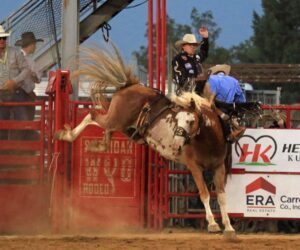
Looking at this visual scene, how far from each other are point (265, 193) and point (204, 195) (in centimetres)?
122

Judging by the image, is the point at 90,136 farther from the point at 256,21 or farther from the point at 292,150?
the point at 256,21

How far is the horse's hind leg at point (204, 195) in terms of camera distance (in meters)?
9.89

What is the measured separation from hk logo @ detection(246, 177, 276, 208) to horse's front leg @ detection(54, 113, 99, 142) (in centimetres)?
207

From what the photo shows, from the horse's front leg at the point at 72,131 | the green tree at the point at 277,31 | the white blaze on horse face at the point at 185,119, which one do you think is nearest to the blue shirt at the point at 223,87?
the white blaze on horse face at the point at 185,119

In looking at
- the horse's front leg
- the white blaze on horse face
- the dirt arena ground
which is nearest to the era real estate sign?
the dirt arena ground

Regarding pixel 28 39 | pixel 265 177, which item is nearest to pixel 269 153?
pixel 265 177

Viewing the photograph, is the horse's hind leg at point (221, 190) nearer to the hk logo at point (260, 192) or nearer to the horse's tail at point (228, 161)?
the horse's tail at point (228, 161)

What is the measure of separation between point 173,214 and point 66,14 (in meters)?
2.91

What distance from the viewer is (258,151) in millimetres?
11039

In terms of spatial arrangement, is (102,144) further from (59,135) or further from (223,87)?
(223,87)

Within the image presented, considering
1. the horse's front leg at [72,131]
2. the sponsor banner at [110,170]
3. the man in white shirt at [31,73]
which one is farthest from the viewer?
the man in white shirt at [31,73]

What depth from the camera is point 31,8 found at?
13.4m

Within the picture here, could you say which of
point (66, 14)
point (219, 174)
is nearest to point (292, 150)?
point (219, 174)

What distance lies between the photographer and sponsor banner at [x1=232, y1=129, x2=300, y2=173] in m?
11.0
